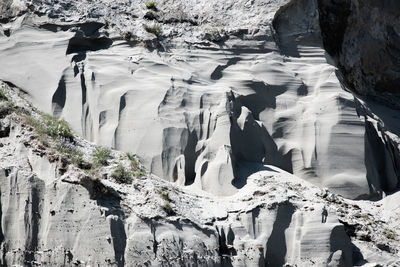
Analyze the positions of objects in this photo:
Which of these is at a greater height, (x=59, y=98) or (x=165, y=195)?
(x=59, y=98)

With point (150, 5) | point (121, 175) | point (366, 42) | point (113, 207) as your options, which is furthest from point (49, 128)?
point (366, 42)

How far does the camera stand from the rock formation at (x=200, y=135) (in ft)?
46.6

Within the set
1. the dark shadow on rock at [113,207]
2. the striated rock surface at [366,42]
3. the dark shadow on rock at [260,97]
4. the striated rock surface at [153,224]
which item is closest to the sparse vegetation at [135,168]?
the striated rock surface at [153,224]

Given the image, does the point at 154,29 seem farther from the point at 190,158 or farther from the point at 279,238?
the point at 279,238

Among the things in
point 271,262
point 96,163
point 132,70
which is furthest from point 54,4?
point 271,262

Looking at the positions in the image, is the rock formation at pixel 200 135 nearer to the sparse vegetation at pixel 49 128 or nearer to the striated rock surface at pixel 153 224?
the striated rock surface at pixel 153 224

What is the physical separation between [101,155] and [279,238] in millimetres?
3729

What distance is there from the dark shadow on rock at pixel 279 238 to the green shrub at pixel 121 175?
9.30 feet

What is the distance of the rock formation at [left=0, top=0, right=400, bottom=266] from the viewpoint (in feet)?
46.6

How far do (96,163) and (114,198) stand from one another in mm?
1157


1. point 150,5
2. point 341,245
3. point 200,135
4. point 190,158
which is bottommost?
point 341,245

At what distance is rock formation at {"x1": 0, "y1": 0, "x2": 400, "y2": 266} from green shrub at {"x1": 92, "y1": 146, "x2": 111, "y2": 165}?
0.17 metres

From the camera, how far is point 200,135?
17.0 meters

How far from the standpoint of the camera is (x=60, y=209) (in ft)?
46.4
